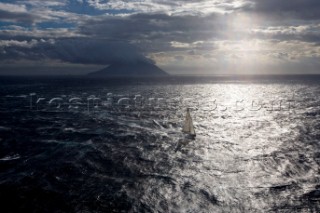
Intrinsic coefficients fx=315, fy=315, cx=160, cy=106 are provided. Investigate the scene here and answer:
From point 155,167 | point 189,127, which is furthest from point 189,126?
point 155,167

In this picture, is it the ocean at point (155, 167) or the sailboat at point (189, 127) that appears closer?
the ocean at point (155, 167)

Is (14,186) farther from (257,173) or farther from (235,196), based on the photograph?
(257,173)

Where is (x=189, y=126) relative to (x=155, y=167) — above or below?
above

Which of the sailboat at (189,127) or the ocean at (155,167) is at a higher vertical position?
the sailboat at (189,127)

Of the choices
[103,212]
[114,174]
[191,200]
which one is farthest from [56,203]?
[191,200]

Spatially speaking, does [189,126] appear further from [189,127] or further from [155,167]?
[155,167]

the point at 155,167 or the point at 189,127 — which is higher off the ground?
the point at 189,127

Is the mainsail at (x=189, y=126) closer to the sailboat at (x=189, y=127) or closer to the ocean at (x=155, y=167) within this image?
the sailboat at (x=189, y=127)

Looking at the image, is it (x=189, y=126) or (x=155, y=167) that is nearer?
(x=155, y=167)

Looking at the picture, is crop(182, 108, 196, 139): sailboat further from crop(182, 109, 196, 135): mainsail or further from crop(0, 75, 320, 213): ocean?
crop(0, 75, 320, 213): ocean

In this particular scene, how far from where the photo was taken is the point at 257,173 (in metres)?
38.9

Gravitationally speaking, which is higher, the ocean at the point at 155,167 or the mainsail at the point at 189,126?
the mainsail at the point at 189,126

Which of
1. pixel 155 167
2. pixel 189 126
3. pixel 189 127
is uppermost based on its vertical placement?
pixel 189 126

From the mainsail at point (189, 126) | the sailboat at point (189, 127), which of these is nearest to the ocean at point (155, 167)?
the sailboat at point (189, 127)
